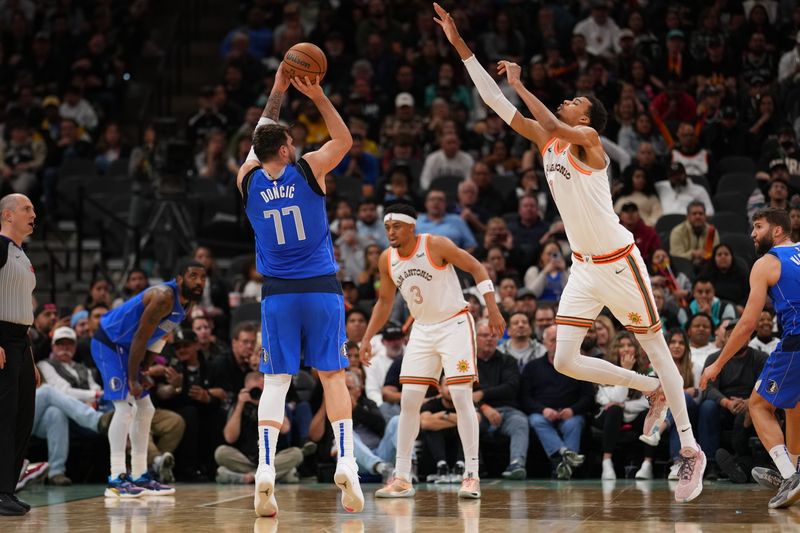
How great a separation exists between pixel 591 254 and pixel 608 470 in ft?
12.0

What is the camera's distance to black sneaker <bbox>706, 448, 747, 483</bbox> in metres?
10.8

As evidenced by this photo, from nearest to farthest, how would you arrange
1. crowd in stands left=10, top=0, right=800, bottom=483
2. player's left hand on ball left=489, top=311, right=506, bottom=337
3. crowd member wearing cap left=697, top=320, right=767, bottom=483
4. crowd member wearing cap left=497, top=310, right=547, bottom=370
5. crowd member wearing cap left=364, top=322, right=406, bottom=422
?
player's left hand on ball left=489, top=311, right=506, bottom=337 < crowd member wearing cap left=697, top=320, right=767, bottom=483 < crowd in stands left=10, top=0, right=800, bottom=483 < crowd member wearing cap left=364, top=322, right=406, bottom=422 < crowd member wearing cap left=497, top=310, right=547, bottom=370

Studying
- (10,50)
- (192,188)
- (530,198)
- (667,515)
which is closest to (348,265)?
(530,198)

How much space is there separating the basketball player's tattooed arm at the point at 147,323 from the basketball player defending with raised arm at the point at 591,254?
3200mm

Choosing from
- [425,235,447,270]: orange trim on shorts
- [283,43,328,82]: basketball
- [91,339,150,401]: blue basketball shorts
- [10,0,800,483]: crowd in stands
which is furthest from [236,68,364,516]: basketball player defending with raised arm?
[10,0,800,483]: crowd in stands

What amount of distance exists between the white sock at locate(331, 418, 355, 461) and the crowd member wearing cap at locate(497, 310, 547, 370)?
4.59 metres

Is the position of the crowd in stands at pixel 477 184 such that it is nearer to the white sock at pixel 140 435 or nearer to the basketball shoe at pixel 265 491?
the white sock at pixel 140 435

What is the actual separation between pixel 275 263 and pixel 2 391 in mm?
2320

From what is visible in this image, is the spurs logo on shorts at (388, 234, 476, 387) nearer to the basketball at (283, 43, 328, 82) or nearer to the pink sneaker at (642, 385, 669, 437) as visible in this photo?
the pink sneaker at (642, 385, 669, 437)

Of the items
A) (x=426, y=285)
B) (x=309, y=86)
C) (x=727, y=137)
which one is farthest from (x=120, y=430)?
(x=727, y=137)

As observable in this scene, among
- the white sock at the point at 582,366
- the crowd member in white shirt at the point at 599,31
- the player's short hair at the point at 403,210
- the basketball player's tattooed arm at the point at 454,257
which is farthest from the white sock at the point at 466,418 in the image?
the crowd member in white shirt at the point at 599,31

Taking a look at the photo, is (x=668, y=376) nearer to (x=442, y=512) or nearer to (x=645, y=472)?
(x=442, y=512)

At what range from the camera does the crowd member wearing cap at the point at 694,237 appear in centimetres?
1395

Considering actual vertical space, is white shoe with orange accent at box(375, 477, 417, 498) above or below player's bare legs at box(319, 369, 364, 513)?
below
